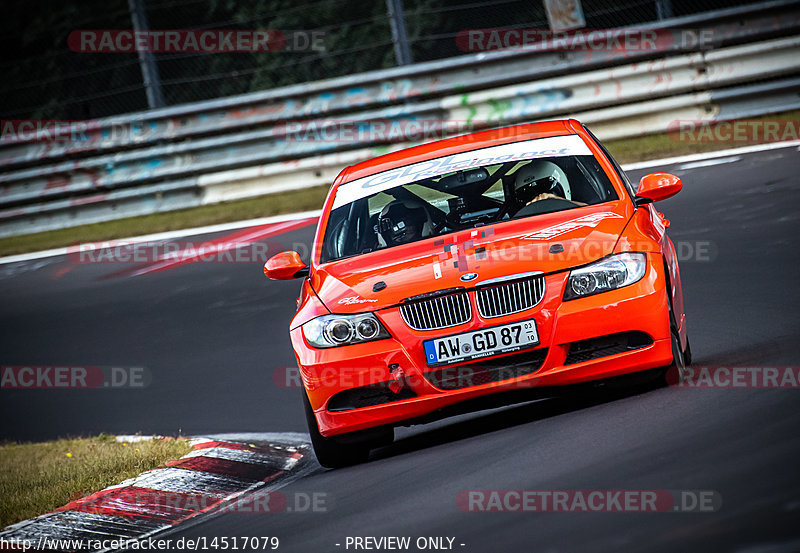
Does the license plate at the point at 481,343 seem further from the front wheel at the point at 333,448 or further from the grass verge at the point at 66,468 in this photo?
the grass verge at the point at 66,468

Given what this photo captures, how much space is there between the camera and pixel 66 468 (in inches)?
282

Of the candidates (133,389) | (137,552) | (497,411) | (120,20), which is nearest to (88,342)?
(133,389)

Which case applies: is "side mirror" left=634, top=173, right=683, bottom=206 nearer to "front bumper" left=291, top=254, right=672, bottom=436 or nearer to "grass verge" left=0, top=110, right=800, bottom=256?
"front bumper" left=291, top=254, right=672, bottom=436

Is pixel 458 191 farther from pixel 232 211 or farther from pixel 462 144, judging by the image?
pixel 232 211

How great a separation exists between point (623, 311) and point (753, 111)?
28.2 feet

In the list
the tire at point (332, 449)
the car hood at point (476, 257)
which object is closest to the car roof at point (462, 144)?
the car hood at point (476, 257)

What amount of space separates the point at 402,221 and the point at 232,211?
336 inches

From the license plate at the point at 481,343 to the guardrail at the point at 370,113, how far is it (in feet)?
28.7

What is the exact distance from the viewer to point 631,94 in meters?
13.9

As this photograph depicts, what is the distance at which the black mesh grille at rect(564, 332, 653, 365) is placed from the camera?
18.3 ft

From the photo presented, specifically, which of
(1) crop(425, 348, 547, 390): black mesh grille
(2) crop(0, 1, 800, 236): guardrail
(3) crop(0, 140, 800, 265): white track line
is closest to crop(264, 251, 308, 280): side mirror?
(1) crop(425, 348, 547, 390): black mesh grille

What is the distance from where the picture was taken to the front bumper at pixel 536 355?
5551 mm

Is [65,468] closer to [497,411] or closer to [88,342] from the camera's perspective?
[497,411]

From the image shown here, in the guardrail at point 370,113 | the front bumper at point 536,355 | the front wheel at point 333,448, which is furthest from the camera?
the guardrail at point 370,113
